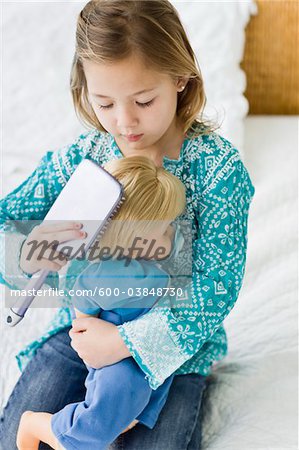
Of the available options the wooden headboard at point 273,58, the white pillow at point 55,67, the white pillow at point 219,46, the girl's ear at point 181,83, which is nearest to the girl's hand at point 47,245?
the girl's ear at point 181,83

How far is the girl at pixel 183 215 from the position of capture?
867mm

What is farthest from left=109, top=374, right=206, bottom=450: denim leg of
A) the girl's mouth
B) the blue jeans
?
the girl's mouth

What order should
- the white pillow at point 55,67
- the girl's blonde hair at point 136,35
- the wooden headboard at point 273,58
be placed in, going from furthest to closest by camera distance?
the wooden headboard at point 273,58
the white pillow at point 55,67
the girl's blonde hair at point 136,35

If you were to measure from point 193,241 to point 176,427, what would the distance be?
261 millimetres

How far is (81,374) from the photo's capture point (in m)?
1.01

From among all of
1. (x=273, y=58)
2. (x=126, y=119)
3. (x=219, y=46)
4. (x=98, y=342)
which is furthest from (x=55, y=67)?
(x=98, y=342)

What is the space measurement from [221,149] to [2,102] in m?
0.84

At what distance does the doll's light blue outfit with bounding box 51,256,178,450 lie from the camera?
2.82 feet

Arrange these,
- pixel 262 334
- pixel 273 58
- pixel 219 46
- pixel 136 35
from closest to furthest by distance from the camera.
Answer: pixel 136 35 → pixel 262 334 → pixel 219 46 → pixel 273 58

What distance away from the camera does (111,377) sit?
87cm

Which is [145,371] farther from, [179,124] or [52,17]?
[52,17]

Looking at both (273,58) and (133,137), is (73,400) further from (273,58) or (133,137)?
(273,58)

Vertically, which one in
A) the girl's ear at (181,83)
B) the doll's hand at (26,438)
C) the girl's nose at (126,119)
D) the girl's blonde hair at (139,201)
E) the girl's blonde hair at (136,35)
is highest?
the girl's blonde hair at (136,35)

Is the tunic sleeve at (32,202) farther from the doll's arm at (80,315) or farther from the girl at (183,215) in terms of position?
the doll's arm at (80,315)
